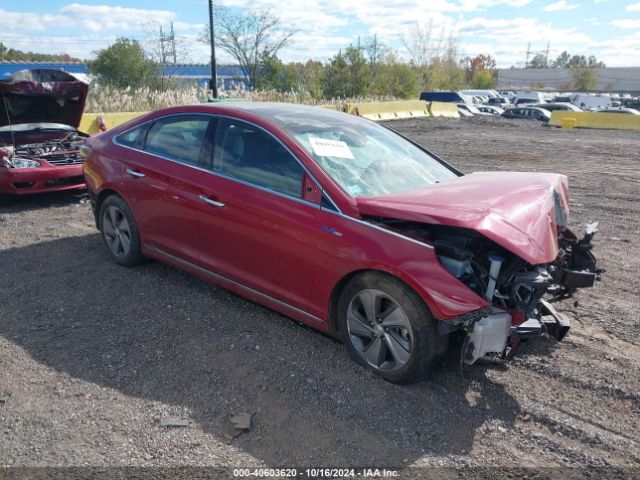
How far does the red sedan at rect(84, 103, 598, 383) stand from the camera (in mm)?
3197

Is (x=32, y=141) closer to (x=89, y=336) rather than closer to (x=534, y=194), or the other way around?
(x=89, y=336)

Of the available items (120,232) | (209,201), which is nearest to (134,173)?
(120,232)

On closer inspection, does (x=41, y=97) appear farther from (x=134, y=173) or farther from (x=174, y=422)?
(x=174, y=422)

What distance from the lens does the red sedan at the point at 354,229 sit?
320 cm

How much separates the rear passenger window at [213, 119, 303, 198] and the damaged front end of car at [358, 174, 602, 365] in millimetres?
723

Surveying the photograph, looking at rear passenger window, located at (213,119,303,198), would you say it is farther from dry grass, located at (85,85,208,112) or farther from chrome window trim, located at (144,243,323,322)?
dry grass, located at (85,85,208,112)

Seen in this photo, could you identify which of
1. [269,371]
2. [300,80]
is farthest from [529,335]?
[300,80]

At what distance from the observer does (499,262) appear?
3.17 metres

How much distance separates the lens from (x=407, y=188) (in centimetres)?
393

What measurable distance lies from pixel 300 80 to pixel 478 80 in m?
51.2

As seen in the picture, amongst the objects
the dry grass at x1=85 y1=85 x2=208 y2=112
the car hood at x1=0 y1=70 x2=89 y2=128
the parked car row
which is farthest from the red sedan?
the parked car row

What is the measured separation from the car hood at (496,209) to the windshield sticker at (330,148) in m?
0.57

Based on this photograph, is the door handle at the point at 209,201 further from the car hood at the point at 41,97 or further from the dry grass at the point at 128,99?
the dry grass at the point at 128,99

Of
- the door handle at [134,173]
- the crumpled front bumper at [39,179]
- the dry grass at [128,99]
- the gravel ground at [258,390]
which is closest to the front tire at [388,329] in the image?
the gravel ground at [258,390]
